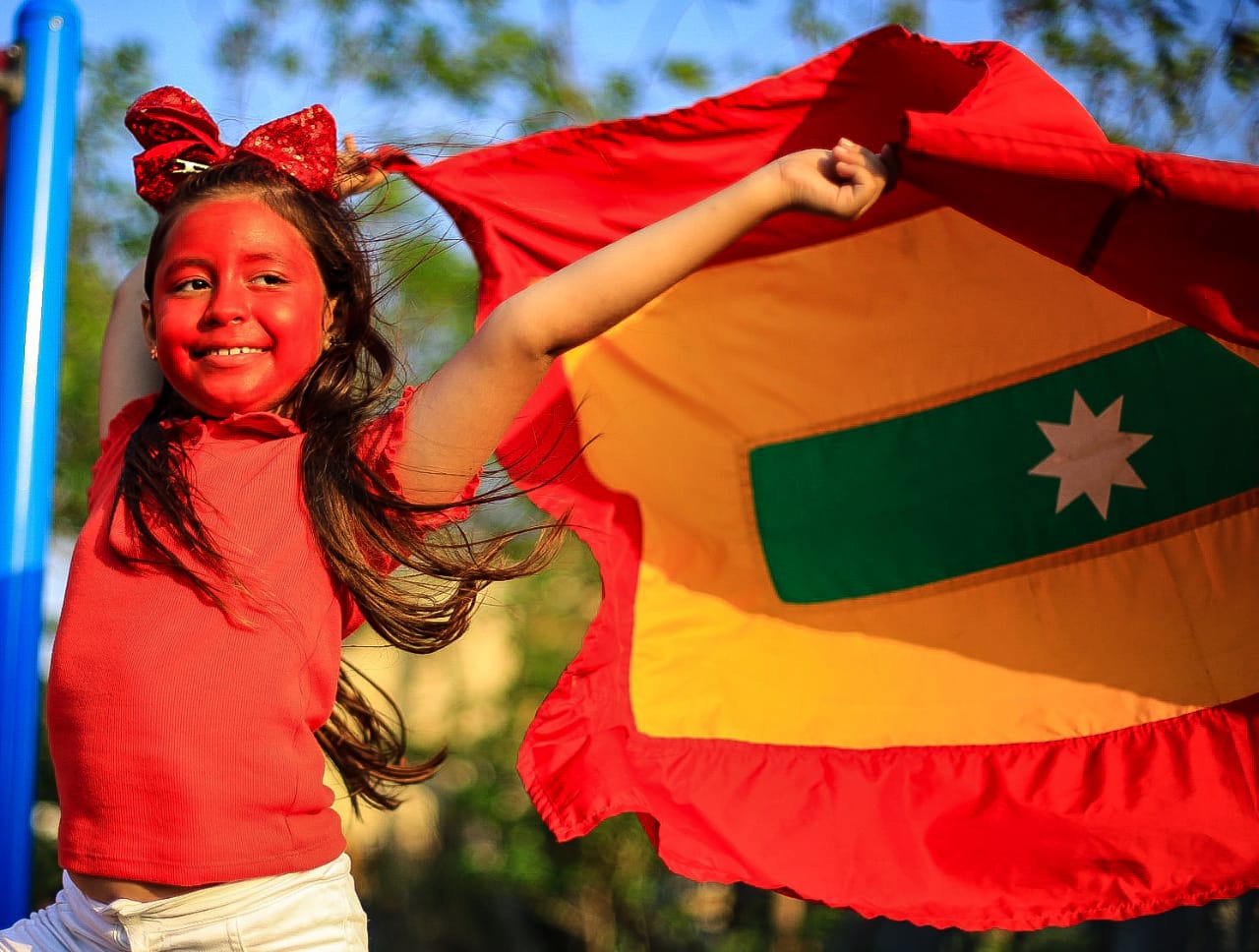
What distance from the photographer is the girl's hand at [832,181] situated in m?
1.51

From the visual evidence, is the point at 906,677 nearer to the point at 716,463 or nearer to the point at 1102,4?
the point at 716,463

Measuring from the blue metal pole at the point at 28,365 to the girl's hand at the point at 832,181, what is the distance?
51.4 inches

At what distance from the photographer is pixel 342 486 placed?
1670 mm

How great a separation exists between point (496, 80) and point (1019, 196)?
16.3ft

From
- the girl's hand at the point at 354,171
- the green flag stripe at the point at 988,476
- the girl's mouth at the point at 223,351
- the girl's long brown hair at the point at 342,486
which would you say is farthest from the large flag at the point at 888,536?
the girl's mouth at the point at 223,351

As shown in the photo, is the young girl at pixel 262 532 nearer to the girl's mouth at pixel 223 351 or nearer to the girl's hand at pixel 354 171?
the girl's mouth at pixel 223 351

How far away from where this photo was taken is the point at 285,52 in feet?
21.2

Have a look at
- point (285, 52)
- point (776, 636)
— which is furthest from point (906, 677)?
point (285, 52)

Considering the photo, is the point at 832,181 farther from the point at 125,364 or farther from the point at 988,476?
the point at 125,364

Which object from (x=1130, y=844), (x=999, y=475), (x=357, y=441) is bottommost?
(x=1130, y=844)

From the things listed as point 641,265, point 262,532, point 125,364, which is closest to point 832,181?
point 641,265

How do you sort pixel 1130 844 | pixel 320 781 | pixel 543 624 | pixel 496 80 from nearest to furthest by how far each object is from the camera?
pixel 320 781
pixel 1130 844
pixel 496 80
pixel 543 624

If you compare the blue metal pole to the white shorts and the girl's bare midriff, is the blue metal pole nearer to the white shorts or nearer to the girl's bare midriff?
the white shorts

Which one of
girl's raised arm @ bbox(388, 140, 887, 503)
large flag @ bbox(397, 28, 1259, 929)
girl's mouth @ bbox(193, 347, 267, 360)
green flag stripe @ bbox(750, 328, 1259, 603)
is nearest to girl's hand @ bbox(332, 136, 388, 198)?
large flag @ bbox(397, 28, 1259, 929)
